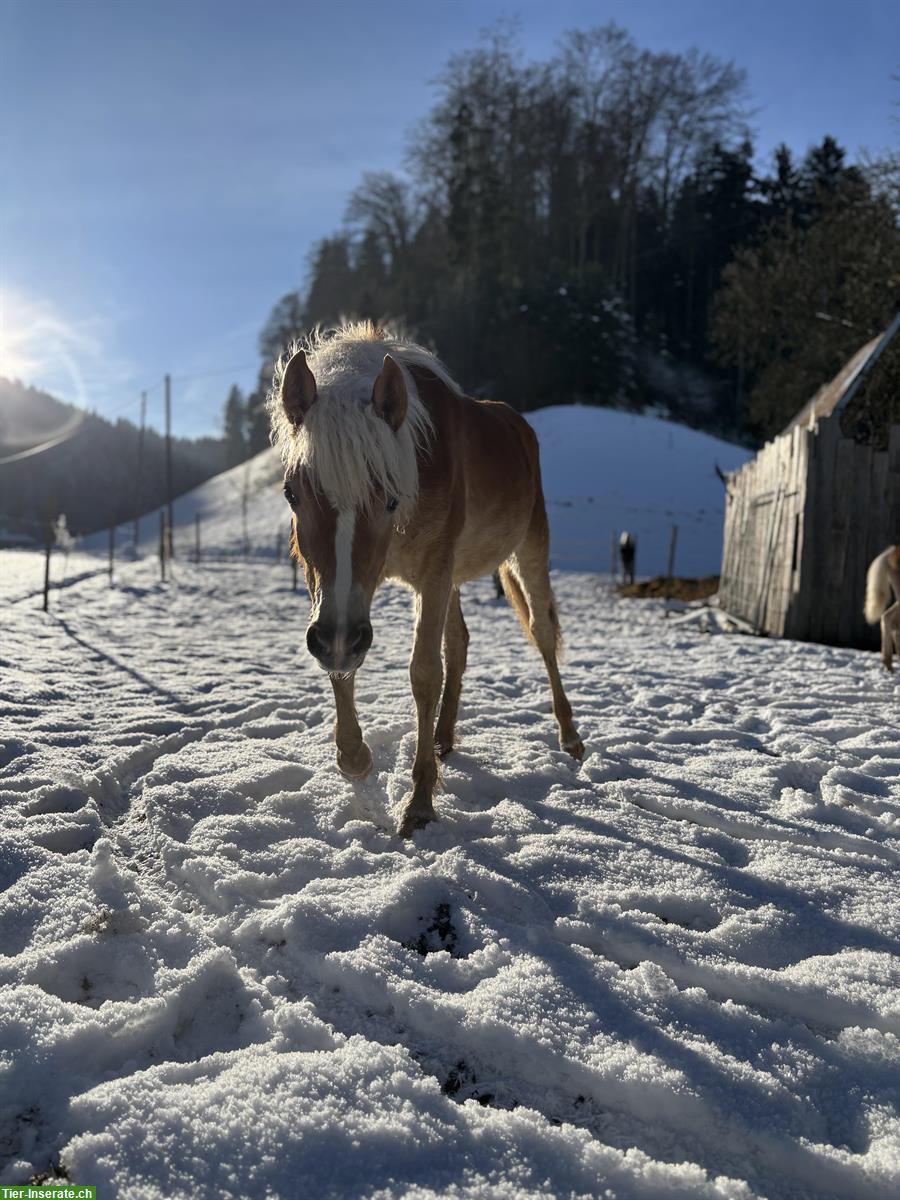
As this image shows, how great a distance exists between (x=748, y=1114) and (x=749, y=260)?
26041mm

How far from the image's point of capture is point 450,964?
183 cm

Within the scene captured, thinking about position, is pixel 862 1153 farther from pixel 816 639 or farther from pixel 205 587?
pixel 205 587

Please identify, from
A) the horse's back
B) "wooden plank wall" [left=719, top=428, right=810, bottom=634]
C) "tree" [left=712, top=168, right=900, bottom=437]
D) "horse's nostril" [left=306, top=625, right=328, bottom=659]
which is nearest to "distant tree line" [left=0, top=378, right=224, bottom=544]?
"tree" [left=712, top=168, right=900, bottom=437]

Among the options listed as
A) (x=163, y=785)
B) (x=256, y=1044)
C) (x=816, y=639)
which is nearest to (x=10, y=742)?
(x=163, y=785)

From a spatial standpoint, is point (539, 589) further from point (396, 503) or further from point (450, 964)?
point (450, 964)

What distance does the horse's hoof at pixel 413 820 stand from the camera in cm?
263

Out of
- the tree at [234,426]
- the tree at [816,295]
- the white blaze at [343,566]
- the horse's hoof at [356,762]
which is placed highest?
the tree at [234,426]

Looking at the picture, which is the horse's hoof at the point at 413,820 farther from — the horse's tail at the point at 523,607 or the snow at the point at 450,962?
the horse's tail at the point at 523,607

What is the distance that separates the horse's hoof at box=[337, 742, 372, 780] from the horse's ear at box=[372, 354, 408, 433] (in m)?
1.35

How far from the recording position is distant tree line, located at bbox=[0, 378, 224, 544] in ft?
248

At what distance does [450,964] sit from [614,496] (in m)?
26.2

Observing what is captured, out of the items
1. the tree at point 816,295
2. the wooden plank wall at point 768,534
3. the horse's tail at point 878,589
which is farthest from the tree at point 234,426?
the horse's tail at point 878,589

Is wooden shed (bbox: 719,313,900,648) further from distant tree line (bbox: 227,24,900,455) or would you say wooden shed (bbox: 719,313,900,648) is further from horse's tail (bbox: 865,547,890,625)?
distant tree line (bbox: 227,24,900,455)

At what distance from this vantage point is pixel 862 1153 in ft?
4.31
